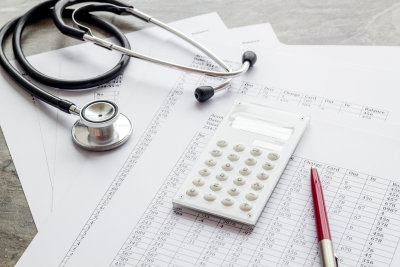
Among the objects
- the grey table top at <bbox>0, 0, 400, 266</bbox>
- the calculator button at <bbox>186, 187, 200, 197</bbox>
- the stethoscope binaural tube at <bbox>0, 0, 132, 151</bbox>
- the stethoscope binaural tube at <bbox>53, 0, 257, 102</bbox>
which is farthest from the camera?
the grey table top at <bbox>0, 0, 400, 266</bbox>

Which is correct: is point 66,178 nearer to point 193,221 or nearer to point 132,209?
point 132,209

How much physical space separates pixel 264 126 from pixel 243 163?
10 centimetres

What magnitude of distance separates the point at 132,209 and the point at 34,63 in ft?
1.65

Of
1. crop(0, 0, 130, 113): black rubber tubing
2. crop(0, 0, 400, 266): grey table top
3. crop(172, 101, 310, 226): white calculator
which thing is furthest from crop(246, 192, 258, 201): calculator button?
crop(0, 0, 400, 266): grey table top

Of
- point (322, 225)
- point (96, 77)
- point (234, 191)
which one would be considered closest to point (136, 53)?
point (96, 77)

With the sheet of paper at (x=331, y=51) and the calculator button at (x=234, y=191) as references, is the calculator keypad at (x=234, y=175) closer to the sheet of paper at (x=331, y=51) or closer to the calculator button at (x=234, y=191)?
the calculator button at (x=234, y=191)

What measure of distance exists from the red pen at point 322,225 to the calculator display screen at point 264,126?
0.10m

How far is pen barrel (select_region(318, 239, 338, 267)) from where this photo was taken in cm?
64

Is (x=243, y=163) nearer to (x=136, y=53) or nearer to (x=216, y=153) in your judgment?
(x=216, y=153)

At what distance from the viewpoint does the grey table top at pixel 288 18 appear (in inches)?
43.8

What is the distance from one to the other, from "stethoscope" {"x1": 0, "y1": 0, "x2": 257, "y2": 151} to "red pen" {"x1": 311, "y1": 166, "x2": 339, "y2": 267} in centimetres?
30

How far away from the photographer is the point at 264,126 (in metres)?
0.84

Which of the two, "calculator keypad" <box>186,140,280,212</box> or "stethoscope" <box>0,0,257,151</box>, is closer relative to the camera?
"calculator keypad" <box>186,140,280,212</box>

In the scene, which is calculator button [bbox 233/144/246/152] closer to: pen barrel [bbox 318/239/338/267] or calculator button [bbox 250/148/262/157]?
calculator button [bbox 250/148/262/157]
